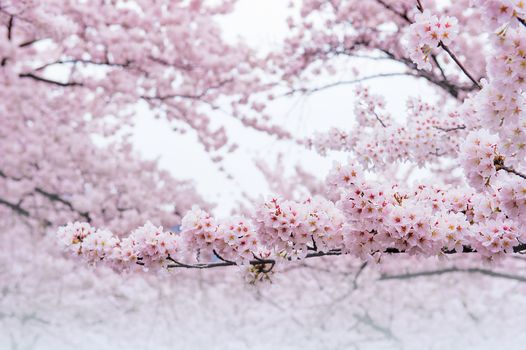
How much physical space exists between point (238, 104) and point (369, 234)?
922cm

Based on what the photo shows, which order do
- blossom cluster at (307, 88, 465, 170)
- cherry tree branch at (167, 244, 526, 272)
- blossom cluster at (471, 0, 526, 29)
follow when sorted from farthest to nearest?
blossom cluster at (307, 88, 465, 170)
cherry tree branch at (167, 244, 526, 272)
blossom cluster at (471, 0, 526, 29)

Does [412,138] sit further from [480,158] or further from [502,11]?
[502,11]

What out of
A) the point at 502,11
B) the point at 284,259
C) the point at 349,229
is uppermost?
the point at 502,11

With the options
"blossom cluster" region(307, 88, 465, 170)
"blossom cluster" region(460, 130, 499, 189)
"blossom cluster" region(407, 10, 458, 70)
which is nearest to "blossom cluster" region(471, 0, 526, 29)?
"blossom cluster" region(460, 130, 499, 189)

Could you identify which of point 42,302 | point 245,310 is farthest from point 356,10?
point 245,310

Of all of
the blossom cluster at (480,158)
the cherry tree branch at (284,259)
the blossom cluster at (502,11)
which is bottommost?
the cherry tree branch at (284,259)

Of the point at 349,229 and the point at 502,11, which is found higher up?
the point at 502,11

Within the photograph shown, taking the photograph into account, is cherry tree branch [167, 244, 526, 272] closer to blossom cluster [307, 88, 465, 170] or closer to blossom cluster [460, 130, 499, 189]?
blossom cluster [460, 130, 499, 189]

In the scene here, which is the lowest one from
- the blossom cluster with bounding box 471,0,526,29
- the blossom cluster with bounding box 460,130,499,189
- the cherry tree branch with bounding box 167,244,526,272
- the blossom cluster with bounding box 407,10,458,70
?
the cherry tree branch with bounding box 167,244,526,272

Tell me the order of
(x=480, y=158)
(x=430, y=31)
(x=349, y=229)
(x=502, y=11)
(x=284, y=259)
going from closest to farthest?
(x=502, y=11), (x=480, y=158), (x=430, y=31), (x=349, y=229), (x=284, y=259)

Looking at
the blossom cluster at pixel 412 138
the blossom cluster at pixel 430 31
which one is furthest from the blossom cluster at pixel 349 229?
the blossom cluster at pixel 412 138

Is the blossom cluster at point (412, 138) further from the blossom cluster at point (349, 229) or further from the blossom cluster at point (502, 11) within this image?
the blossom cluster at point (502, 11)

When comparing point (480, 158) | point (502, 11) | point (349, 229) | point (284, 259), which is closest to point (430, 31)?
point (480, 158)

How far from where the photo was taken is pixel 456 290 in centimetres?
1819
